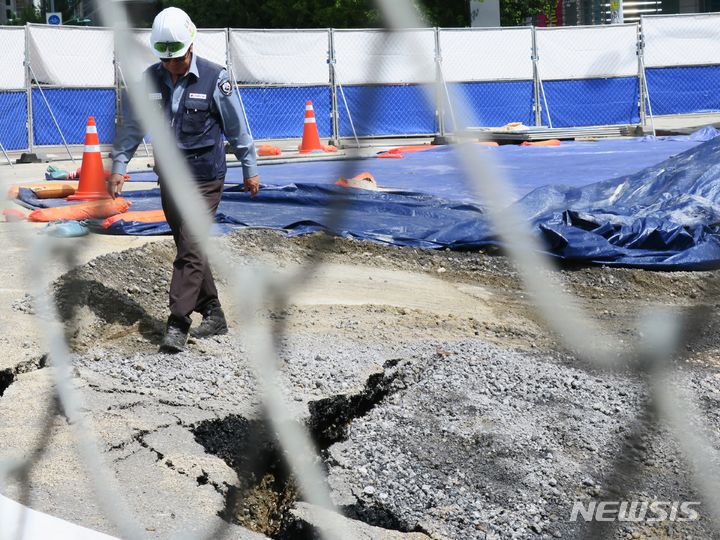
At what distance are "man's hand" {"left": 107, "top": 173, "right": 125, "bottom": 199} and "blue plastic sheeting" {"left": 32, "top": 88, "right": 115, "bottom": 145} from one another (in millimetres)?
9965

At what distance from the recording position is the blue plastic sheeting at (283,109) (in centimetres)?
1616

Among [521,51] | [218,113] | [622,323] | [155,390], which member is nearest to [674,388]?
[622,323]

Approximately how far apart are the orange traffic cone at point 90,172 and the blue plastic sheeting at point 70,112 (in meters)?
4.82

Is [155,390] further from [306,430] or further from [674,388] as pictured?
[674,388]

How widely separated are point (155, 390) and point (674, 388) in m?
2.02

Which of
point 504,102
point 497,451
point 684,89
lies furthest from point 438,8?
point 684,89

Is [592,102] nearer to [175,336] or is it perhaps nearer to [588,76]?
[588,76]

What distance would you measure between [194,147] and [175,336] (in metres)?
0.87

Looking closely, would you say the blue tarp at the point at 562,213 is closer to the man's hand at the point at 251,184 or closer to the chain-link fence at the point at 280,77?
the man's hand at the point at 251,184

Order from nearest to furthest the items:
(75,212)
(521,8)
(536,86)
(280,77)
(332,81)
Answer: (75,212)
(332,81)
(280,77)
(536,86)
(521,8)

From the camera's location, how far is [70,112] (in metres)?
14.8

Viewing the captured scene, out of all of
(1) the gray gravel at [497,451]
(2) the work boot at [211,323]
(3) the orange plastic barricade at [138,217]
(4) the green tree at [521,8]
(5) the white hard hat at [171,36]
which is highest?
(5) the white hard hat at [171,36]

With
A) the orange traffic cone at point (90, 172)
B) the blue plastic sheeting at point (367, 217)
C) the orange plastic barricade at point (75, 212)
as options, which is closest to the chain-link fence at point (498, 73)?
the orange traffic cone at point (90, 172)

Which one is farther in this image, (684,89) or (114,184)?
(684,89)
